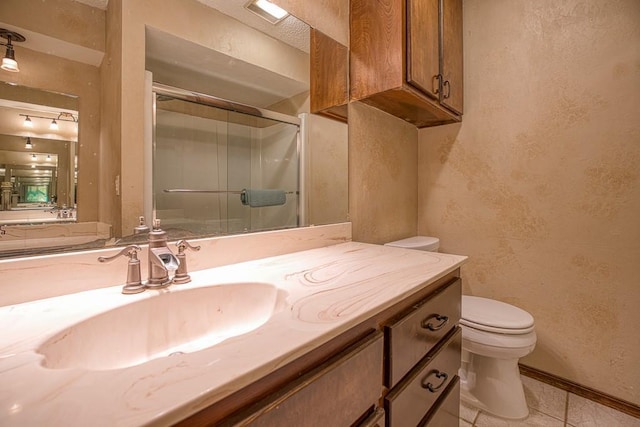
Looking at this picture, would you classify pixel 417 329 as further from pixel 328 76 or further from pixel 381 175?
pixel 328 76

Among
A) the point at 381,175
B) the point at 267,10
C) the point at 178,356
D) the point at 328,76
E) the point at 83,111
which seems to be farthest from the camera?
the point at 381,175

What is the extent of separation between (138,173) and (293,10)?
990 mm

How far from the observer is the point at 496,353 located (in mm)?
1222

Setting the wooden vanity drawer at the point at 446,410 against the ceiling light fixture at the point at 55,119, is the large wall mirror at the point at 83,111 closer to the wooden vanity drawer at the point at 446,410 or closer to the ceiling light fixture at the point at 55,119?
the ceiling light fixture at the point at 55,119

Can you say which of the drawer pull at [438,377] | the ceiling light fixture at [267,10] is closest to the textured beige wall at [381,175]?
the ceiling light fixture at [267,10]

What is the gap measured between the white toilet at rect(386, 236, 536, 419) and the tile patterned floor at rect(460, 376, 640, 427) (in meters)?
0.04

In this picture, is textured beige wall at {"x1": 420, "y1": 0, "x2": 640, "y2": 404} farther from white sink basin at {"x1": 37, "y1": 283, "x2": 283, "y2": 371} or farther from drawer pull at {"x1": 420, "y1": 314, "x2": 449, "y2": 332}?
white sink basin at {"x1": 37, "y1": 283, "x2": 283, "y2": 371}

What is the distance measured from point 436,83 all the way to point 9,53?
159 centimetres

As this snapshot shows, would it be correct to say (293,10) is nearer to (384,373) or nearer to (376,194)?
(376,194)

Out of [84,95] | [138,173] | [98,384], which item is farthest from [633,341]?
[84,95]

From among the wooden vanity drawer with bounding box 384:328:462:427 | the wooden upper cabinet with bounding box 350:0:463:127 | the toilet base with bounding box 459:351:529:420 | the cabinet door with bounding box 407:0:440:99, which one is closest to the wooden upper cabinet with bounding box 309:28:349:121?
the wooden upper cabinet with bounding box 350:0:463:127

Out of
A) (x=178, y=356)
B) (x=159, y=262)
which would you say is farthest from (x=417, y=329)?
(x=159, y=262)

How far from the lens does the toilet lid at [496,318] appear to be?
4.02 feet

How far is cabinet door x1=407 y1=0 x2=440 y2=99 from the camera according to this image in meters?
1.25
